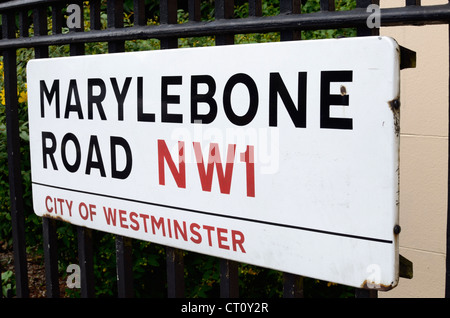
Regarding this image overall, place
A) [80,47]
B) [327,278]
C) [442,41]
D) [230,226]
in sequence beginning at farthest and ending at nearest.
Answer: [442,41], [80,47], [230,226], [327,278]

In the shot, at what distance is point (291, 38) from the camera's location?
1493 mm

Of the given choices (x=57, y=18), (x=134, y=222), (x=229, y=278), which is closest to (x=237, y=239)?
(x=229, y=278)

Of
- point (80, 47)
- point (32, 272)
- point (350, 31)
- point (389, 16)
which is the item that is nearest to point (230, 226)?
point (389, 16)

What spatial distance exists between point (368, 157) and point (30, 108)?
4.32ft

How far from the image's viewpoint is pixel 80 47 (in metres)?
2.03

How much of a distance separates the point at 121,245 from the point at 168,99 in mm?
556

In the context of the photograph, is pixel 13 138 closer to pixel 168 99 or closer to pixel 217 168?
pixel 168 99

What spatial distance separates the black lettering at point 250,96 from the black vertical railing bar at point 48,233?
924 millimetres

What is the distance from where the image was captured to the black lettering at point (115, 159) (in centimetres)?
181

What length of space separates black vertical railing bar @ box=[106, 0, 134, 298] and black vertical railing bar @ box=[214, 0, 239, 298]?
406 mm

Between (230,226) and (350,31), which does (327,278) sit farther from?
(350,31)

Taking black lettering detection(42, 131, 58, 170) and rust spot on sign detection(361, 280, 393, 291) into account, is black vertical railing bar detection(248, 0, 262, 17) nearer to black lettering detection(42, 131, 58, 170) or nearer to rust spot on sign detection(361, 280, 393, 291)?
rust spot on sign detection(361, 280, 393, 291)

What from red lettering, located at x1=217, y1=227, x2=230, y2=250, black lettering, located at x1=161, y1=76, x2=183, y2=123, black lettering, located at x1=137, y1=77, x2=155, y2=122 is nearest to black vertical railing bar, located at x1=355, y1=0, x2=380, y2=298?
red lettering, located at x1=217, y1=227, x2=230, y2=250

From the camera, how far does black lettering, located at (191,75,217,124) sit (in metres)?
1.59
